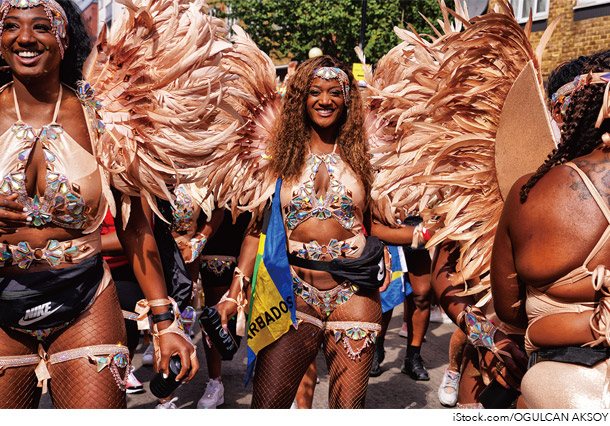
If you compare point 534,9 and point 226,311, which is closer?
point 226,311

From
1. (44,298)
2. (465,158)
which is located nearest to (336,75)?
(465,158)

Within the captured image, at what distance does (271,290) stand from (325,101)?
1.14m

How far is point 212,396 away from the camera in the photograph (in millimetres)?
Answer: 4758

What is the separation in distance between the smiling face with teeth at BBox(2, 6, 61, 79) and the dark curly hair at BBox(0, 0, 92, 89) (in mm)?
166

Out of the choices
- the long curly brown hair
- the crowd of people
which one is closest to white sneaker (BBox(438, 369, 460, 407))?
the crowd of people

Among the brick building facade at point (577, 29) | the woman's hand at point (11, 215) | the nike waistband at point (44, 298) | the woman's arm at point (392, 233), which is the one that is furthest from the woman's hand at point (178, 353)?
the brick building facade at point (577, 29)

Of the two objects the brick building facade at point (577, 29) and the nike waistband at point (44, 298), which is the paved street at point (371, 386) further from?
the brick building facade at point (577, 29)

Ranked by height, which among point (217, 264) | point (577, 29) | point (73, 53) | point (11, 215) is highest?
point (73, 53)

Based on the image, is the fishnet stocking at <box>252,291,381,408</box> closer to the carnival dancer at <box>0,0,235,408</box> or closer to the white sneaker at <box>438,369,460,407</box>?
the carnival dancer at <box>0,0,235,408</box>

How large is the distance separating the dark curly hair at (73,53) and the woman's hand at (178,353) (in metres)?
1.12

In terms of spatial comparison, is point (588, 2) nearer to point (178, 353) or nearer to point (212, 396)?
point (212, 396)

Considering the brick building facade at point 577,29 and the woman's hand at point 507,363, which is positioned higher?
the woman's hand at point 507,363

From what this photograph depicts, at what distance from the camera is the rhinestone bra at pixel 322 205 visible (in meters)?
3.37

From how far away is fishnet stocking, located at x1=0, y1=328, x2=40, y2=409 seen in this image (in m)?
2.22
